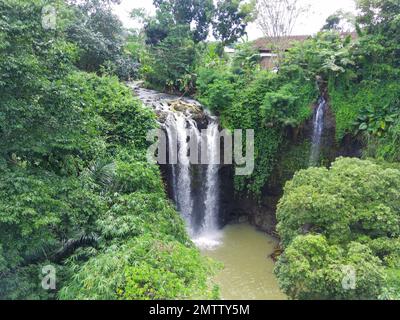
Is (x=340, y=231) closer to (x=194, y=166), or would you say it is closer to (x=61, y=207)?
(x=61, y=207)

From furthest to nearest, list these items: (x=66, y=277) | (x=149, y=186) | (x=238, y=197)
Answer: (x=238, y=197)
(x=149, y=186)
(x=66, y=277)

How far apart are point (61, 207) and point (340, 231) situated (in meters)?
5.98

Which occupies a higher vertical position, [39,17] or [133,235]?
[39,17]

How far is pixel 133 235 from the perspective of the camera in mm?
6703

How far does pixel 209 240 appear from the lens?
12.9 m

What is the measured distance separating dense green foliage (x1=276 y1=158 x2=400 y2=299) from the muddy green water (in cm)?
213

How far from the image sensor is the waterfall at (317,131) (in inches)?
518

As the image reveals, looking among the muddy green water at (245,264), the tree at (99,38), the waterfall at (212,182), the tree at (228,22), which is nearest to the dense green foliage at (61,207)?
the muddy green water at (245,264)

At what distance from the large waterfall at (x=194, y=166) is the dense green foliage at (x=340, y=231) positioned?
4819 mm

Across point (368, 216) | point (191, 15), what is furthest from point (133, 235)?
point (191, 15)

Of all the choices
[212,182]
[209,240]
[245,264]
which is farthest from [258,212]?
[245,264]

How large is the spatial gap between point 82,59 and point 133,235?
473 inches

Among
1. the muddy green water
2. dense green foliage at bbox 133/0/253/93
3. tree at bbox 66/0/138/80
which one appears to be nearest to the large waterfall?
the muddy green water
